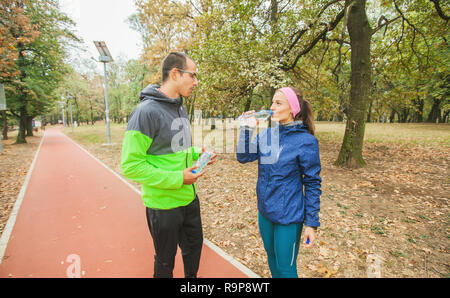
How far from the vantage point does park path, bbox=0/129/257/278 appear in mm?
2965

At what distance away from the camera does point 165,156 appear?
1.86 metres

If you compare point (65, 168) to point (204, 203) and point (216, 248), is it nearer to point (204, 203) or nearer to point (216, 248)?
point (204, 203)

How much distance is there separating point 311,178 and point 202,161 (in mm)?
1004

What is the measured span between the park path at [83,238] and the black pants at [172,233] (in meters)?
0.95

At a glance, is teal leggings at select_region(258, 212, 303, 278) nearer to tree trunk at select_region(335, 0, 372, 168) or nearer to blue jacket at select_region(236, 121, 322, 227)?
blue jacket at select_region(236, 121, 322, 227)

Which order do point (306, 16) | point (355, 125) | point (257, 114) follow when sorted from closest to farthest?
point (257, 114), point (355, 125), point (306, 16)

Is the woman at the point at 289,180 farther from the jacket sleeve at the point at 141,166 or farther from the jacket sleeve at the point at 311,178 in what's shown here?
the jacket sleeve at the point at 141,166

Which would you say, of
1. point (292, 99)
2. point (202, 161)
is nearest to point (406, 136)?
point (292, 99)

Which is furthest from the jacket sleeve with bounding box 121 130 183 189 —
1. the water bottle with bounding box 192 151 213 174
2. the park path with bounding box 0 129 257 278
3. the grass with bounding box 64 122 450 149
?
the grass with bounding box 64 122 450 149

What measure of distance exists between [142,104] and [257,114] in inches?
43.2

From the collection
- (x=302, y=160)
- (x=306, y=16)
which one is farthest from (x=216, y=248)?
(x=306, y=16)

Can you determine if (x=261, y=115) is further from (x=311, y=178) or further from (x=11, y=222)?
Result: (x=11, y=222)

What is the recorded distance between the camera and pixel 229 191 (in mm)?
5941

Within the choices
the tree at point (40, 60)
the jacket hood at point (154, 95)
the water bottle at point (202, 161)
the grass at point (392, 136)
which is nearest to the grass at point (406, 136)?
the grass at point (392, 136)
